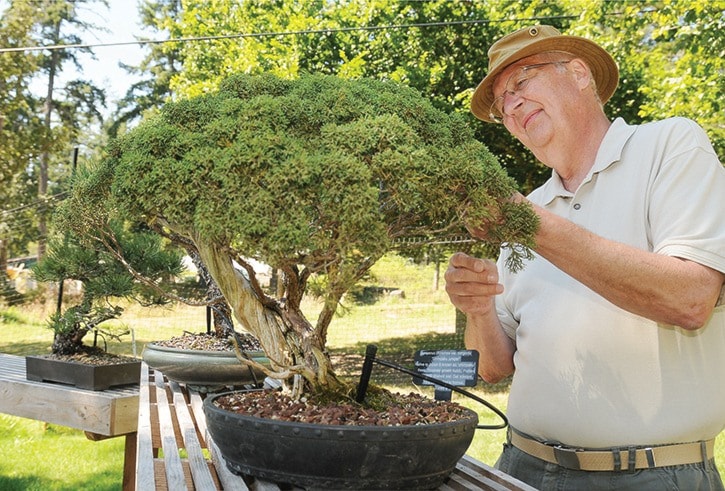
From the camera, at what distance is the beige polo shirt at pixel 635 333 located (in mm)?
1438

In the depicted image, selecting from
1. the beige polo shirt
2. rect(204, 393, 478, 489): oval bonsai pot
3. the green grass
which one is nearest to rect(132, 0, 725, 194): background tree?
the green grass

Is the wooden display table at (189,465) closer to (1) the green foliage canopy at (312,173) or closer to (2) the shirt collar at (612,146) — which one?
(1) the green foliage canopy at (312,173)

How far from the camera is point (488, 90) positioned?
6.69ft

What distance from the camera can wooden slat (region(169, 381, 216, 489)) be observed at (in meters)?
1.23

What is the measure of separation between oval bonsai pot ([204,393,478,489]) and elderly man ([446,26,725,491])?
382mm

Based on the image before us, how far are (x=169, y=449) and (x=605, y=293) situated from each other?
96cm

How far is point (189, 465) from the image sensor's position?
1.35 meters

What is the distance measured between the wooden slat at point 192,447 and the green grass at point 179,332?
1197 mm

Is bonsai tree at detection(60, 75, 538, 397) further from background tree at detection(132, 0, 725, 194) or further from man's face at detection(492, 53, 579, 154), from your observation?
background tree at detection(132, 0, 725, 194)

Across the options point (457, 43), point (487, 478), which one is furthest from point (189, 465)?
→ point (457, 43)

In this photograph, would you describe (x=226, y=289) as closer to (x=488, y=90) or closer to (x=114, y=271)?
(x=488, y=90)

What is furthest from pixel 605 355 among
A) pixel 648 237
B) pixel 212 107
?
pixel 212 107

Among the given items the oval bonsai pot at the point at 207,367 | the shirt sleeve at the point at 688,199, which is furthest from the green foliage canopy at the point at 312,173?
the oval bonsai pot at the point at 207,367

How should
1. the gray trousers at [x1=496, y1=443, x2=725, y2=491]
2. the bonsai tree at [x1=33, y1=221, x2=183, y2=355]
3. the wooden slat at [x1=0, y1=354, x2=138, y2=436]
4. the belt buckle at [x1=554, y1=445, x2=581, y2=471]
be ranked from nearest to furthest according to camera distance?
the gray trousers at [x1=496, y1=443, x2=725, y2=491]
the belt buckle at [x1=554, y1=445, x2=581, y2=471]
the wooden slat at [x1=0, y1=354, x2=138, y2=436]
the bonsai tree at [x1=33, y1=221, x2=183, y2=355]
